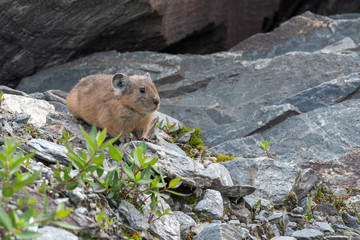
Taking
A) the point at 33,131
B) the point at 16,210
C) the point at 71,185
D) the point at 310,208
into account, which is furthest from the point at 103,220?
the point at 310,208

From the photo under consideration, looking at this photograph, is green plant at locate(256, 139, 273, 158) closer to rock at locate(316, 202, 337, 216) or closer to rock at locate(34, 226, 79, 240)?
rock at locate(316, 202, 337, 216)

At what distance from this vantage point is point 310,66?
411 inches

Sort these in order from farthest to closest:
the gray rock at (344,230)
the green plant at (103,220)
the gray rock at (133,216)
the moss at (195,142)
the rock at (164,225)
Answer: the moss at (195,142) < the gray rock at (344,230) < the rock at (164,225) < the gray rock at (133,216) < the green plant at (103,220)

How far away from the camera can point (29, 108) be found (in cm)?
789

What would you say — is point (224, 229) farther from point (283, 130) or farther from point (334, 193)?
point (283, 130)

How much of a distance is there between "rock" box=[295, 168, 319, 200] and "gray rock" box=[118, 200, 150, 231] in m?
2.98

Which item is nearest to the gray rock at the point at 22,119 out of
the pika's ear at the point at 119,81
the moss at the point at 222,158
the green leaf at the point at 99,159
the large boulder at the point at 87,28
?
the pika's ear at the point at 119,81

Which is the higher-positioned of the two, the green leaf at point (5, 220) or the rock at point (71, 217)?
the green leaf at point (5, 220)

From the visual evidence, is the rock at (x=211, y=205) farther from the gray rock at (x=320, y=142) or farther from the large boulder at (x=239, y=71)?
the large boulder at (x=239, y=71)

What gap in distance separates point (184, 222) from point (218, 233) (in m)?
0.64

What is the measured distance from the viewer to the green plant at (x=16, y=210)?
3.61 meters

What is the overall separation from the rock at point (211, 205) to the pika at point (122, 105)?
214cm

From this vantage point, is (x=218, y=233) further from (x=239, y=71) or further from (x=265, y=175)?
(x=239, y=71)

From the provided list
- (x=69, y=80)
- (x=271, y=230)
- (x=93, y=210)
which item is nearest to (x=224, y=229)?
(x=271, y=230)
